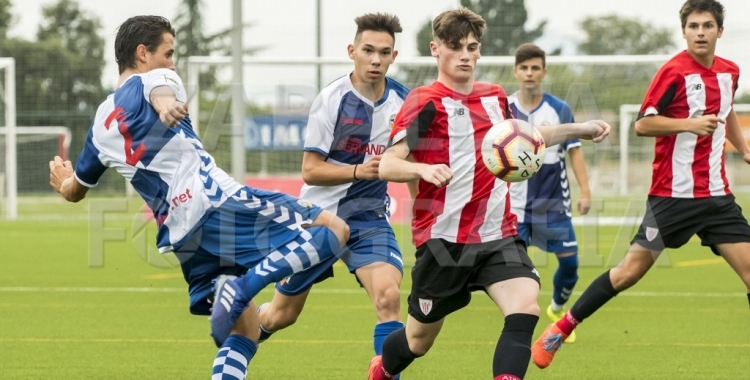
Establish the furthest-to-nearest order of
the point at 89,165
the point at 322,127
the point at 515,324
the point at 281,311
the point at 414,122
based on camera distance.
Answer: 1. the point at 281,311
2. the point at 322,127
3. the point at 89,165
4. the point at 414,122
5. the point at 515,324

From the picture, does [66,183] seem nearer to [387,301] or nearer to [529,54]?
[387,301]

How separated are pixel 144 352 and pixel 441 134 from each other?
341 centimetres

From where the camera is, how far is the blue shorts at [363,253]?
243 inches

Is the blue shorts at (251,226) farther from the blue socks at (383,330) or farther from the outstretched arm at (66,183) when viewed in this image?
the blue socks at (383,330)

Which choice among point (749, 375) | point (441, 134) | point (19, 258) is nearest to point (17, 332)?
point (441, 134)

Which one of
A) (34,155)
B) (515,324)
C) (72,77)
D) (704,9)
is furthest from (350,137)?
(34,155)

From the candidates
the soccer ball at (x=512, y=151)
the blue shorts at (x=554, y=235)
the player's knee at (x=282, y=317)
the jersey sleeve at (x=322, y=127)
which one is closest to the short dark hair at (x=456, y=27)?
the soccer ball at (x=512, y=151)

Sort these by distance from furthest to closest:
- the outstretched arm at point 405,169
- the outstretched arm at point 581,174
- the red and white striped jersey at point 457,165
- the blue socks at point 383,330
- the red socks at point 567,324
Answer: the outstretched arm at point 581,174
the red socks at point 567,324
the blue socks at point 383,330
the red and white striped jersey at point 457,165
the outstretched arm at point 405,169

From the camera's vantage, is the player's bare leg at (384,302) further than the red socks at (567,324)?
No

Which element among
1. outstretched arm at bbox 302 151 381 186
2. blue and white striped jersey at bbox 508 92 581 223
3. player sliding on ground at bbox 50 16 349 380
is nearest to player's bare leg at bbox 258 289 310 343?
outstretched arm at bbox 302 151 381 186

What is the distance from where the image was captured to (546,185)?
30.5 feet

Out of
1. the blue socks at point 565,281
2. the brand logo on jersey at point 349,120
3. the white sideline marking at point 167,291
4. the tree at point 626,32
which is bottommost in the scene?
the white sideline marking at point 167,291

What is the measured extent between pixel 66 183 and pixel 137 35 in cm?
92

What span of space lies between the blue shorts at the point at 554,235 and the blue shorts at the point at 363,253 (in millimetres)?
3082
